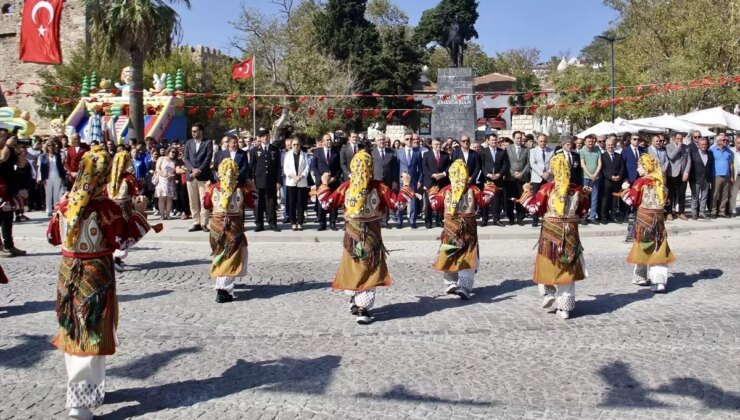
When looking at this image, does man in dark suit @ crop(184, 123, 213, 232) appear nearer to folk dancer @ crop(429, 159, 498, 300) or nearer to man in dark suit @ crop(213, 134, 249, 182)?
man in dark suit @ crop(213, 134, 249, 182)

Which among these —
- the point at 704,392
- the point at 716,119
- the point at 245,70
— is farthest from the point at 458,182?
the point at 245,70

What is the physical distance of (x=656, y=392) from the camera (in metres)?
5.37

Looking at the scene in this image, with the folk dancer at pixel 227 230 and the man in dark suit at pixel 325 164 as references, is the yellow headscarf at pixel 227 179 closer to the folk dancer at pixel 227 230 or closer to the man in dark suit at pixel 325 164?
the folk dancer at pixel 227 230

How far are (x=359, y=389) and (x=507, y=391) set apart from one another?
1117 mm

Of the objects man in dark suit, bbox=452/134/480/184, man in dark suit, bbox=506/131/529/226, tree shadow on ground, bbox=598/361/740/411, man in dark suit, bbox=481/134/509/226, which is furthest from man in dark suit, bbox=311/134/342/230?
tree shadow on ground, bbox=598/361/740/411

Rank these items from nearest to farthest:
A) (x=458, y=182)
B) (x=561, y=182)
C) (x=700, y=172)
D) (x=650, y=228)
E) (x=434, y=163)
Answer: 1. (x=561, y=182)
2. (x=458, y=182)
3. (x=650, y=228)
4. (x=434, y=163)
5. (x=700, y=172)

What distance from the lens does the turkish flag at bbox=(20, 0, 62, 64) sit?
66.8ft

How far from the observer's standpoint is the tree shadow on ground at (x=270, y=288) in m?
8.79

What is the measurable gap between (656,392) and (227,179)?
5403 millimetres

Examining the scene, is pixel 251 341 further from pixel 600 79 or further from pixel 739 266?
pixel 600 79

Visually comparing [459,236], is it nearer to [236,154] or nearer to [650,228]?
[650,228]

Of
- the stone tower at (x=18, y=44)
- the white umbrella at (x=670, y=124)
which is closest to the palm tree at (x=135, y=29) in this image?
the white umbrella at (x=670, y=124)

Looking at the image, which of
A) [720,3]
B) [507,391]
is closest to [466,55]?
[720,3]

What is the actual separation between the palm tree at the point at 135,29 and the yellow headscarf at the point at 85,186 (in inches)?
664
